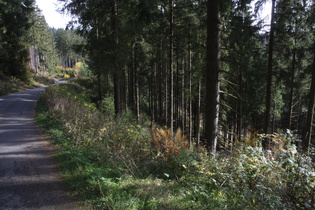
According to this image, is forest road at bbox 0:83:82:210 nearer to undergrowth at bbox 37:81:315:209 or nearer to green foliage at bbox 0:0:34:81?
undergrowth at bbox 37:81:315:209

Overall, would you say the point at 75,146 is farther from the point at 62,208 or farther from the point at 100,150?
the point at 62,208

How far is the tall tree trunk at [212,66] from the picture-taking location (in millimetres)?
5883

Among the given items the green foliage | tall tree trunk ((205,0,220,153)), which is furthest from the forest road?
the green foliage

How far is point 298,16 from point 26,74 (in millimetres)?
34479

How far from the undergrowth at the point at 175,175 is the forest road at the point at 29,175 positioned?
12.0 inches

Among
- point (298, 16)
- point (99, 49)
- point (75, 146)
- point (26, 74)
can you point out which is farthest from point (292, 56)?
point (26, 74)

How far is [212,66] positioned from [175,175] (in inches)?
132

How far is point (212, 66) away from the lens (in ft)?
19.8

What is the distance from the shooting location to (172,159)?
5.37 m

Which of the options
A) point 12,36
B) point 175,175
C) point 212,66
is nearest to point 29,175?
point 175,175

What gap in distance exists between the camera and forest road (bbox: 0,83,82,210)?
353 cm

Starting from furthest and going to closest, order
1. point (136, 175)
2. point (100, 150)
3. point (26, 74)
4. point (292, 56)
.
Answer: point (26, 74) → point (292, 56) → point (100, 150) → point (136, 175)

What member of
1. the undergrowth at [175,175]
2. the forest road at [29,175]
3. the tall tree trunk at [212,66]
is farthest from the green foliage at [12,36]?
the tall tree trunk at [212,66]

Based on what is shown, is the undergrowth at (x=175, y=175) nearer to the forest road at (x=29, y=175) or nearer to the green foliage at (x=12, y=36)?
the forest road at (x=29, y=175)
